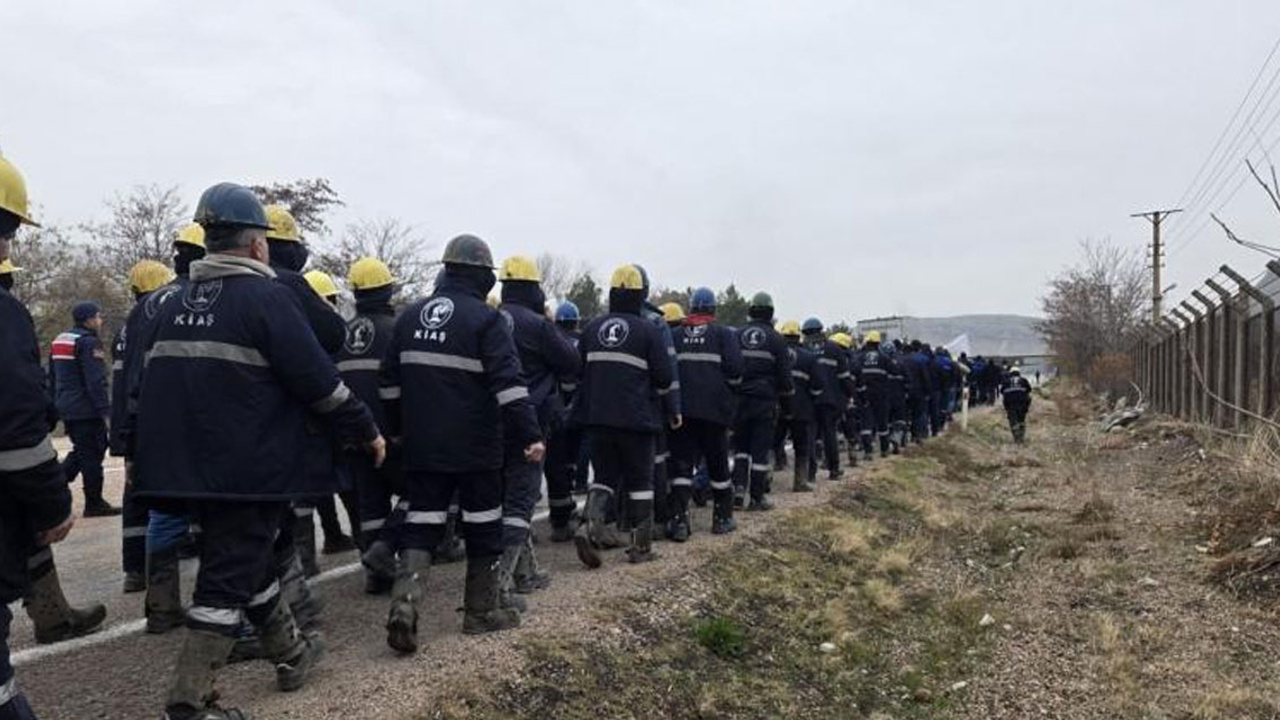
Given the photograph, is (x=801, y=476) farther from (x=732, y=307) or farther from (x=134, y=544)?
(x=732, y=307)

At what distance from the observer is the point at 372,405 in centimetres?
620

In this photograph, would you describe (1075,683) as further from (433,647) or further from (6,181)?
(6,181)

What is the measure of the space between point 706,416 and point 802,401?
3.47 meters

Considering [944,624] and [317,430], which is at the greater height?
[317,430]

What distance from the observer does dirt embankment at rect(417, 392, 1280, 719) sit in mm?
5012

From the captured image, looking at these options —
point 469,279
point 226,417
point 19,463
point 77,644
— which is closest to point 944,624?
point 469,279

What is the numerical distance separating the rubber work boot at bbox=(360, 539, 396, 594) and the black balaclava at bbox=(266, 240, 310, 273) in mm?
1941

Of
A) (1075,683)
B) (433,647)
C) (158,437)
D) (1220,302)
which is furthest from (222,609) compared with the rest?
(1220,302)

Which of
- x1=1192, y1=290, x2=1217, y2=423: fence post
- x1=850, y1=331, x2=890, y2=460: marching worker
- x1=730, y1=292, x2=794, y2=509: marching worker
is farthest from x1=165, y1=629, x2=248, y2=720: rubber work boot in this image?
x1=1192, y1=290, x2=1217, y2=423: fence post

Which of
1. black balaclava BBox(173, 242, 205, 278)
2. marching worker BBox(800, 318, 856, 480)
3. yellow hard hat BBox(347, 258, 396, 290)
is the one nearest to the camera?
black balaclava BBox(173, 242, 205, 278)

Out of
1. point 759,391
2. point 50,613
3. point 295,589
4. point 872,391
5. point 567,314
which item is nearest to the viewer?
point 295,589

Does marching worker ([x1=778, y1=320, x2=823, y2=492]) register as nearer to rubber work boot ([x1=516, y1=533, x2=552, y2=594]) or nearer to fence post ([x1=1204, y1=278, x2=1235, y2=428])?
rubber work boot ([x1=516, y1=533, x2=552, y2=594])

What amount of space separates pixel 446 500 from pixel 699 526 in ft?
14.4

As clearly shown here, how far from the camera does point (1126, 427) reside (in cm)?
2292
